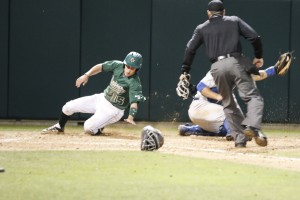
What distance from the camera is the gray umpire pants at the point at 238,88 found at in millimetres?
10469

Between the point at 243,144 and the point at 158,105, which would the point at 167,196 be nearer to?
the point at 243,144

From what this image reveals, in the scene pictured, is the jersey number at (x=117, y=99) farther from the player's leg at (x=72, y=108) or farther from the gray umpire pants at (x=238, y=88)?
the gray umpire pants at (x=238, y=88)

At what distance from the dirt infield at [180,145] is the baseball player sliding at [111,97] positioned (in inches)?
9.5

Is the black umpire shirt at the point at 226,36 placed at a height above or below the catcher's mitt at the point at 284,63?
above

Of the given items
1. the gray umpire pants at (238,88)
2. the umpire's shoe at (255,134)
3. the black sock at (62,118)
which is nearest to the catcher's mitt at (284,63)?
the gray umpire pants at (238,88)

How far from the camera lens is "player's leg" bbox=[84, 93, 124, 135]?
1316 cm

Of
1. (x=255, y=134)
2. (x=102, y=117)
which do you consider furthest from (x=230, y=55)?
(x=102, y=117)

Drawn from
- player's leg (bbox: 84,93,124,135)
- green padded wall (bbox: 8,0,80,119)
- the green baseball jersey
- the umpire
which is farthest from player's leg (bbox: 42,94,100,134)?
green padded wall (bbox: 8,0,80,119)

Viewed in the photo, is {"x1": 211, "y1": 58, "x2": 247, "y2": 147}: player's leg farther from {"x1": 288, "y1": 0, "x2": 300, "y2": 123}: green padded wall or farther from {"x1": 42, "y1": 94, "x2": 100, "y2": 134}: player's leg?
{"x1": 288, "y1": 0, "x2": 300, "y2": 123}: green padded wall

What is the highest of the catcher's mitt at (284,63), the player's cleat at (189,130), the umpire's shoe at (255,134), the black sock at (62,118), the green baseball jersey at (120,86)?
the catcher's mitt at (284,63)

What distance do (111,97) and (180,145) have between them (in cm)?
199

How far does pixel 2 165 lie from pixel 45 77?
331 inches

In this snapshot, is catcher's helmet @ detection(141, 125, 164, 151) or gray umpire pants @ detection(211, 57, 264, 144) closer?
catcher's helmet @ detection(141, 125, 164, 151)

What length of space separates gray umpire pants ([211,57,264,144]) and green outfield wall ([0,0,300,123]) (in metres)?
6.14
